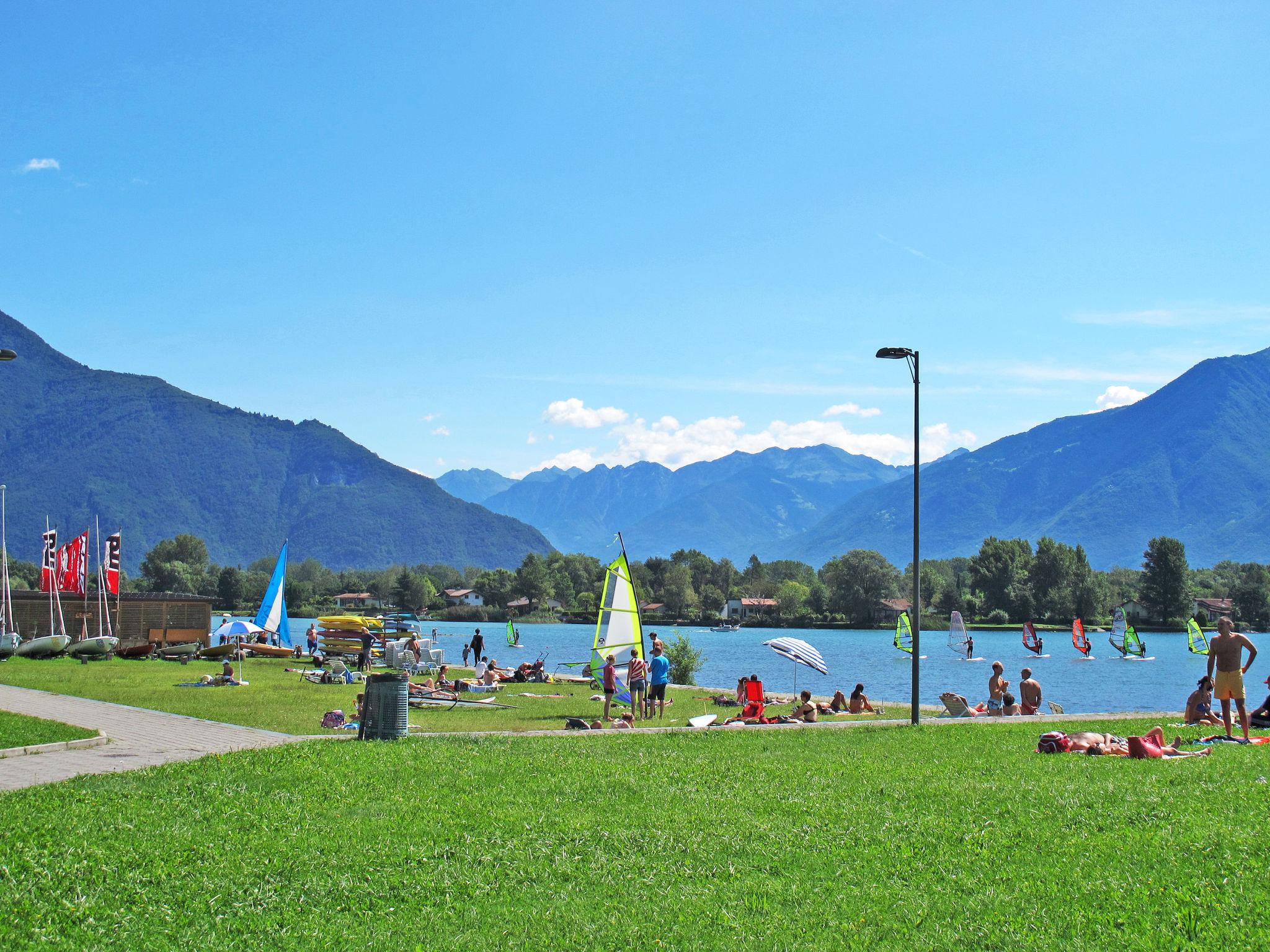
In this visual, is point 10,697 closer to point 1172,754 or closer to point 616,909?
point 616,909

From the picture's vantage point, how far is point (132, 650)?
40.8 meters

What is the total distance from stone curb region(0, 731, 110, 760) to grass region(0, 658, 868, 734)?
311cm

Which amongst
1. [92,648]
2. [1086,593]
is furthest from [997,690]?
[1086,593]

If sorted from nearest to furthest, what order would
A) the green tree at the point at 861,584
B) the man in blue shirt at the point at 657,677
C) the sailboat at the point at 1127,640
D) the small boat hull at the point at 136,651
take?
1. the man in blue shirt at the point at 657,677
2. the small boat hull at the point at 136,651
3. the sailboat at the point at 1127,640
4. the green tree at the point at 861,584

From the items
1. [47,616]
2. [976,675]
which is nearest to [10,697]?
[47,616]

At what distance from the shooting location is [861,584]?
138 m

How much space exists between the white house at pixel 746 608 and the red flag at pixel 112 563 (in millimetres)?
124354

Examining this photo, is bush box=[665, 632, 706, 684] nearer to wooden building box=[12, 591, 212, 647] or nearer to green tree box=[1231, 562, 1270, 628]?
wooden building box=[12, 591, 212, 647]

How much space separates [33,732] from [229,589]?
14372 cm

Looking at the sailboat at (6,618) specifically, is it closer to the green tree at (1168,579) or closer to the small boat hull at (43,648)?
the small boat hull at (43,648)

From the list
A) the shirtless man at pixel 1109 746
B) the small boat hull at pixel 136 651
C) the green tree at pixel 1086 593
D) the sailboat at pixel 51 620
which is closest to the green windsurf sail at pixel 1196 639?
the green tree at pixel 1086 593

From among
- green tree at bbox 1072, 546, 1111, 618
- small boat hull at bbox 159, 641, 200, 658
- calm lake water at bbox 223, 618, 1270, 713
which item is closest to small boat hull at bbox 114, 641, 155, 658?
small boat hull at bbox 159, 641, 200, 658

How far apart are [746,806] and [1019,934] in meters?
3.99

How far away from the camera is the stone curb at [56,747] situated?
13.5 metres
